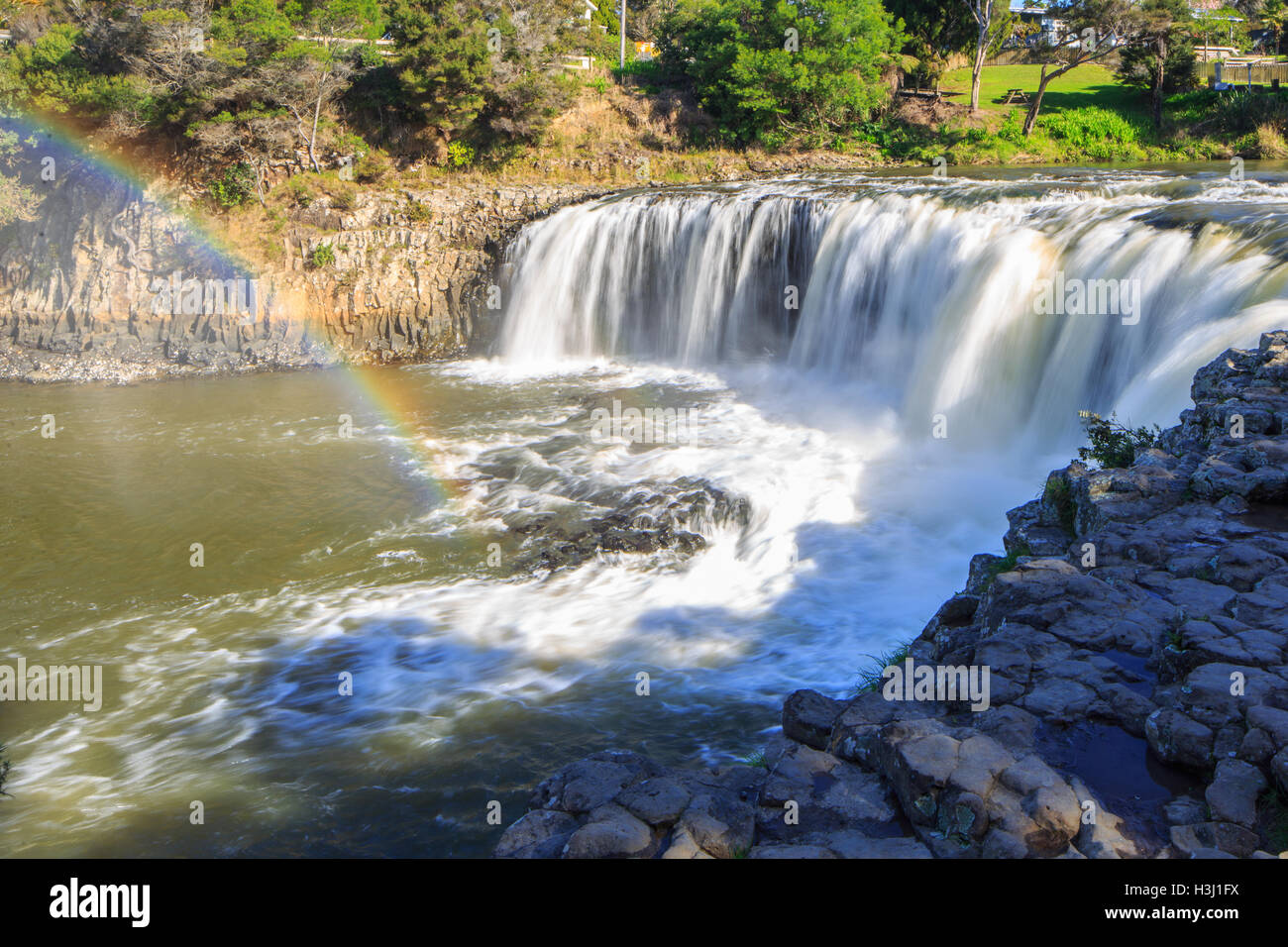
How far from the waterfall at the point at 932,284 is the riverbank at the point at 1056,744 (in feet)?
16.3

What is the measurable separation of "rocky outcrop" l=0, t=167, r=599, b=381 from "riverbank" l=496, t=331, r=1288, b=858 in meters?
18.0

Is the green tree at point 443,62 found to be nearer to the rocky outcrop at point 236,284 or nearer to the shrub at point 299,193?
the rocky outcrop at point 236,284

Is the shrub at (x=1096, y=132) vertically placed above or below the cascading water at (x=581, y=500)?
above

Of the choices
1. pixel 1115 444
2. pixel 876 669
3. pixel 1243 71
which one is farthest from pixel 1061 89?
pixel 876 669

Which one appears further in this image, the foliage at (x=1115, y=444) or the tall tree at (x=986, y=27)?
the tall tree at (x=986, y=27)

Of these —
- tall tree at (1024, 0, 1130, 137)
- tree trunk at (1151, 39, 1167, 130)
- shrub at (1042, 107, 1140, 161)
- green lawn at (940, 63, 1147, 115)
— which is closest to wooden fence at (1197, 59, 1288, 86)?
tree trunk at (1151, 39, 1167, 130)

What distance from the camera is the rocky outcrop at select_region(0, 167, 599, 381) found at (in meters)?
21.2

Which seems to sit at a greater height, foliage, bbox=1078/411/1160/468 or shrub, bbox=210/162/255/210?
shrub, bbox=210/162/255/210

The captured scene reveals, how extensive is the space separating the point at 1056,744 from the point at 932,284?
12672mm

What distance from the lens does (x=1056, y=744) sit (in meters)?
4.74

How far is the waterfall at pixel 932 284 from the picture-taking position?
1229 centimetres

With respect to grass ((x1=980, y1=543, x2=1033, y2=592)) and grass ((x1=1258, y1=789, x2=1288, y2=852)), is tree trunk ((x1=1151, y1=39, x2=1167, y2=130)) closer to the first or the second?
grass ((x1=980, y1=543, x2=1033, y2=592))

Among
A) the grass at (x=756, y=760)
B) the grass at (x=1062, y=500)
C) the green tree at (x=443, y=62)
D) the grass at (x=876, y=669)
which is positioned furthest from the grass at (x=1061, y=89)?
the grass at (x=756, y=760)

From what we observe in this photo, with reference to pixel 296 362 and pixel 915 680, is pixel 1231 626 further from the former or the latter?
pixel 296 362
